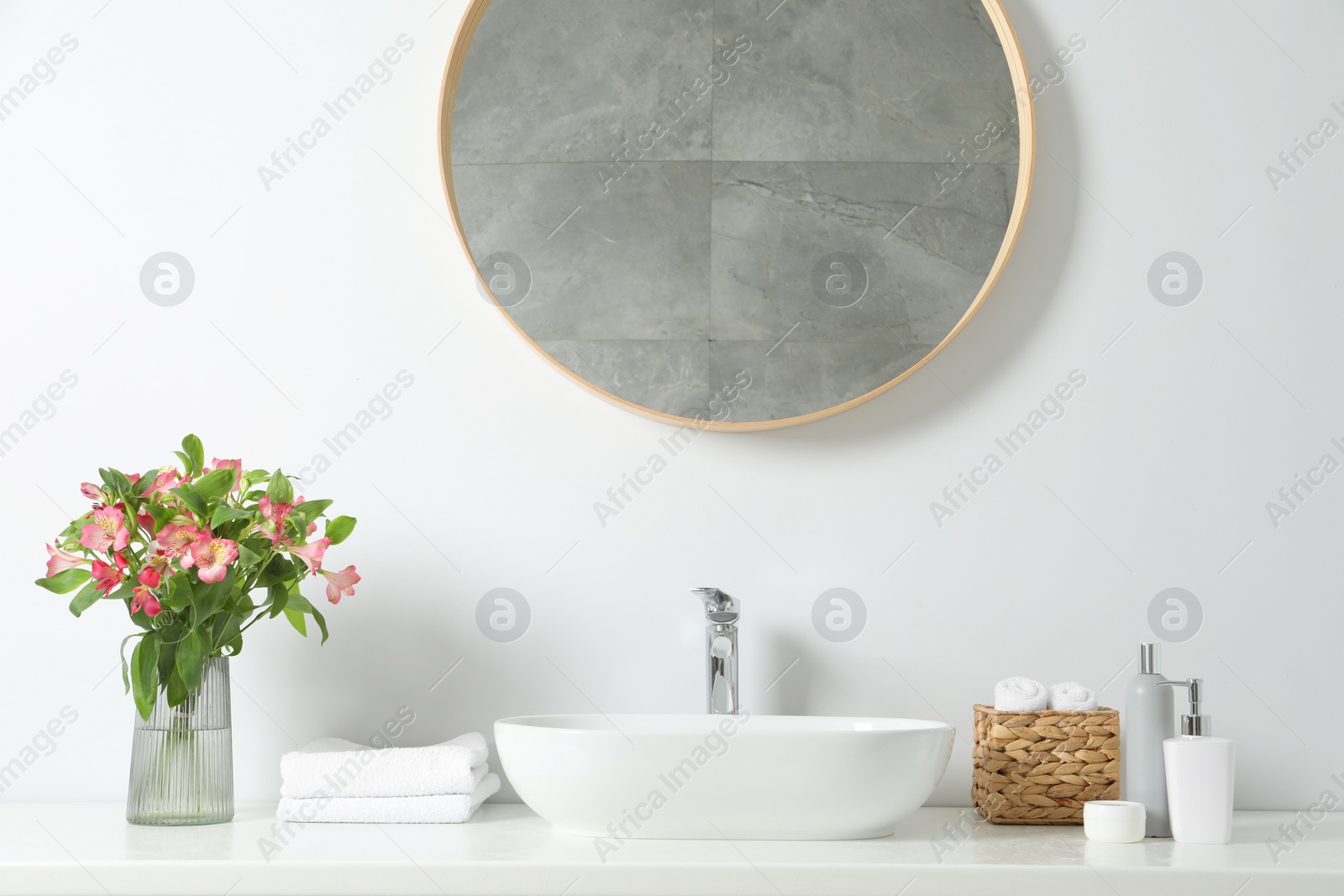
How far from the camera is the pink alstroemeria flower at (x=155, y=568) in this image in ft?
3.68

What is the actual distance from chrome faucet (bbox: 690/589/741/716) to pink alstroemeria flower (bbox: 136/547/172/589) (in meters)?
0.60

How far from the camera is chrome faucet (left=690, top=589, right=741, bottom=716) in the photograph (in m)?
1.28

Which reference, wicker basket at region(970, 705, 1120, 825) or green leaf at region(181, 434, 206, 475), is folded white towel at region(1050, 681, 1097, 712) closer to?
wicker basket at region(970, 705, 1120, 825)

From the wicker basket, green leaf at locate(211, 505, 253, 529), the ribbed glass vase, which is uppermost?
the wicker basket

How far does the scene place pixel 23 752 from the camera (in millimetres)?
1358

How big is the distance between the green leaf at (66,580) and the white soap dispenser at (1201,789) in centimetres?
119

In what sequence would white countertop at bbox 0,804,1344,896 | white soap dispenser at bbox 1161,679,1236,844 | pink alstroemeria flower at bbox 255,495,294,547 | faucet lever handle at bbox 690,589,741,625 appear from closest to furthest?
white countertop at bbox 0,804,1344,896 → white soap dispenser at bbox 1161,679,1236,844 → pink alstroemeria flower at bbox 255,495,294,547 → faucet lever handle at bbox 690,589,741,625

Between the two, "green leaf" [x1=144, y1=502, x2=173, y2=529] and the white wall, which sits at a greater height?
the white wall

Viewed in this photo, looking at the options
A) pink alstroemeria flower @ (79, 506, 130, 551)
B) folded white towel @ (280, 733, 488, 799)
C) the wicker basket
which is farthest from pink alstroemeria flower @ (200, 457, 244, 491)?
the wicker basket

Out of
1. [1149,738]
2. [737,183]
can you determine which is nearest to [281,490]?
[737,183]

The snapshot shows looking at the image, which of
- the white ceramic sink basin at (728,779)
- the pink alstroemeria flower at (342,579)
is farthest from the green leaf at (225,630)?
the white ceramic sink basin at (728,779)

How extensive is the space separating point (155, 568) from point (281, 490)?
0.15 meters

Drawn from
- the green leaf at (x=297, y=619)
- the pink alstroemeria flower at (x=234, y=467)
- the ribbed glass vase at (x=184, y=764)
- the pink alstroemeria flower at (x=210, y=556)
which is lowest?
the ribbed glass vase at (x=184, y=764)

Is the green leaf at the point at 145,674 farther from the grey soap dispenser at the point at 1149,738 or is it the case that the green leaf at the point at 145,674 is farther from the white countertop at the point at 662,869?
the grey soap dispenser at the point at 1149,738
